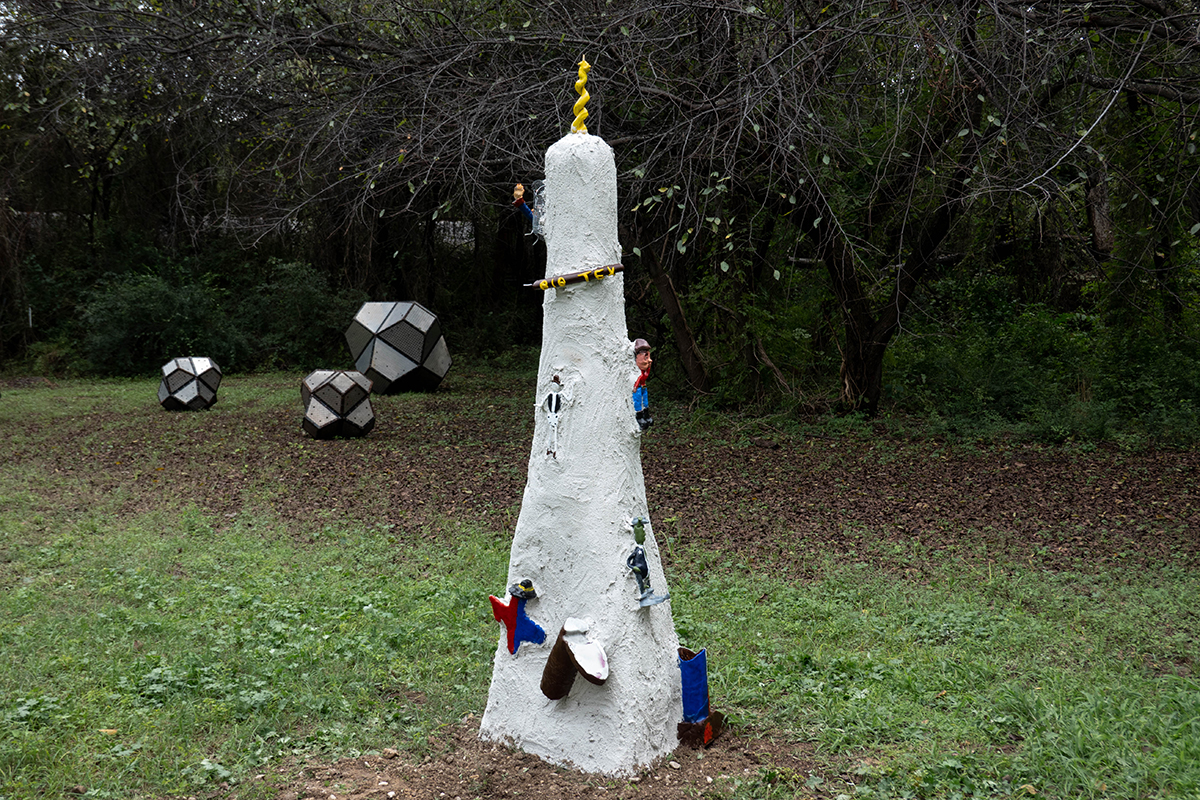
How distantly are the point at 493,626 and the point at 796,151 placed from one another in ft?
16.9

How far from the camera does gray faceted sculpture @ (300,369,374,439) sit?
11.6 meters

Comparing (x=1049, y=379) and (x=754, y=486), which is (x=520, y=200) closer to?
(x=754, y=486)

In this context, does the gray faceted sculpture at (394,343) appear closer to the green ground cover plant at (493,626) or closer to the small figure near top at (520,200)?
the green ground cover plant at (493,626)

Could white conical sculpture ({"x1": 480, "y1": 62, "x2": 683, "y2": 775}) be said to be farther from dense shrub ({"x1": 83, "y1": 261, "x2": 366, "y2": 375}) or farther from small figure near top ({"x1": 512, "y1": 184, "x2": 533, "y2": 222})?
dense shrub ({"x1": 83, "y1": 261, "x2": 366, "y2": 375})

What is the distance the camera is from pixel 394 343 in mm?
16047

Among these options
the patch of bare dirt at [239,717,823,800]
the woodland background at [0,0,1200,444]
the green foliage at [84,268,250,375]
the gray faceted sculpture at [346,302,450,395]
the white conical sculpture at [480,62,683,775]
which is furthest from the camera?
the green foliage at [84,268,250,375]

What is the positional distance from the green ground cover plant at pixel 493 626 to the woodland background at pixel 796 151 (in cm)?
245

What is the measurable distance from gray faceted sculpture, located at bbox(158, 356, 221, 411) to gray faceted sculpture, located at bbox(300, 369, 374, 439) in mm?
3388

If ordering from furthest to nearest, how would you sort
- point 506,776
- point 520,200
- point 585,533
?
point 520,200 → point 585,533 → point 506,776

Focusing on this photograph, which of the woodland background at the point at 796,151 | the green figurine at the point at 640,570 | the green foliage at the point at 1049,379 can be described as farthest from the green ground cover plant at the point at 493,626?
the woodland background at the point at 796,151

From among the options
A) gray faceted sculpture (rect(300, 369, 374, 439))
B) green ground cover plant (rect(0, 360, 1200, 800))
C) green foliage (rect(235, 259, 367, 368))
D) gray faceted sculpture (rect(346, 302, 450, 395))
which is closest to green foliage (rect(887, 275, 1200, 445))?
green ground cover plant (rect(0, 360, 1200, 800))

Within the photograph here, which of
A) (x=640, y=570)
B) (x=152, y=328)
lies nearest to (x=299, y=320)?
(x=152, y=328)

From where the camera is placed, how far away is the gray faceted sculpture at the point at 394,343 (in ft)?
52.5

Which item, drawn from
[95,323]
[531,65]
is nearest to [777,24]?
[531,65]
